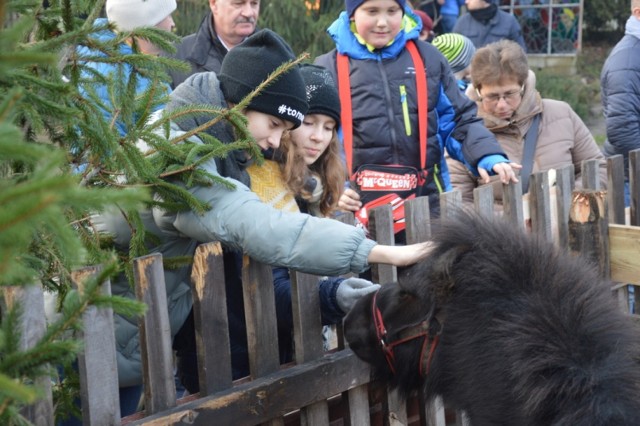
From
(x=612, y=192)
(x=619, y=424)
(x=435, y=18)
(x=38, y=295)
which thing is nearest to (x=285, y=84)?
(x=38, y=295)

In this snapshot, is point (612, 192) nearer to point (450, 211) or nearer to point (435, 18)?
point (450, 211)

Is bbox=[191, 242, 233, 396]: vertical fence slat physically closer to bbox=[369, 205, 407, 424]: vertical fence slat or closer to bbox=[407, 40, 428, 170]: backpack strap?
bbox=[369, 205, 407, 424]: vertical fence slat

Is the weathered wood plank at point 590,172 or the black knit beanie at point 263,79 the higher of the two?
the black knit beanie at point 263,79

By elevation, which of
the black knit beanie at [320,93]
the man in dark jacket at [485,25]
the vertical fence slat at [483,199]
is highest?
the man in dark jacket at [485,25]

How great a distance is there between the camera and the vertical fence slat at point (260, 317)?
9.77 feet

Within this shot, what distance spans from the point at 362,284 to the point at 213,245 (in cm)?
60

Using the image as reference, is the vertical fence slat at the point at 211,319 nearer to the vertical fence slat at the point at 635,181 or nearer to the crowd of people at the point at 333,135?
the crowd of people at the point at 333,135

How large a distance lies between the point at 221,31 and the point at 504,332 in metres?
2.85

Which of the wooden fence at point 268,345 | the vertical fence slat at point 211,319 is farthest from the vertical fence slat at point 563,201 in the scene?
the vertical fence slat at point 211,319

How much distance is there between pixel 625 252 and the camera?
13.3ft

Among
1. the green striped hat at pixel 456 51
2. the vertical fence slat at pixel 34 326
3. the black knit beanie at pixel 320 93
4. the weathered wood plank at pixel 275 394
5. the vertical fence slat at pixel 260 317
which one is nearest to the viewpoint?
the vertical fence slat at pixel 34 326

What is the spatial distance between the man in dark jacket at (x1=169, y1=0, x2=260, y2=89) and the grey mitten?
2007mm

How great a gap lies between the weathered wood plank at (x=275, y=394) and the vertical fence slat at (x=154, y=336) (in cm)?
6

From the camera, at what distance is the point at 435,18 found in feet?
37.1
